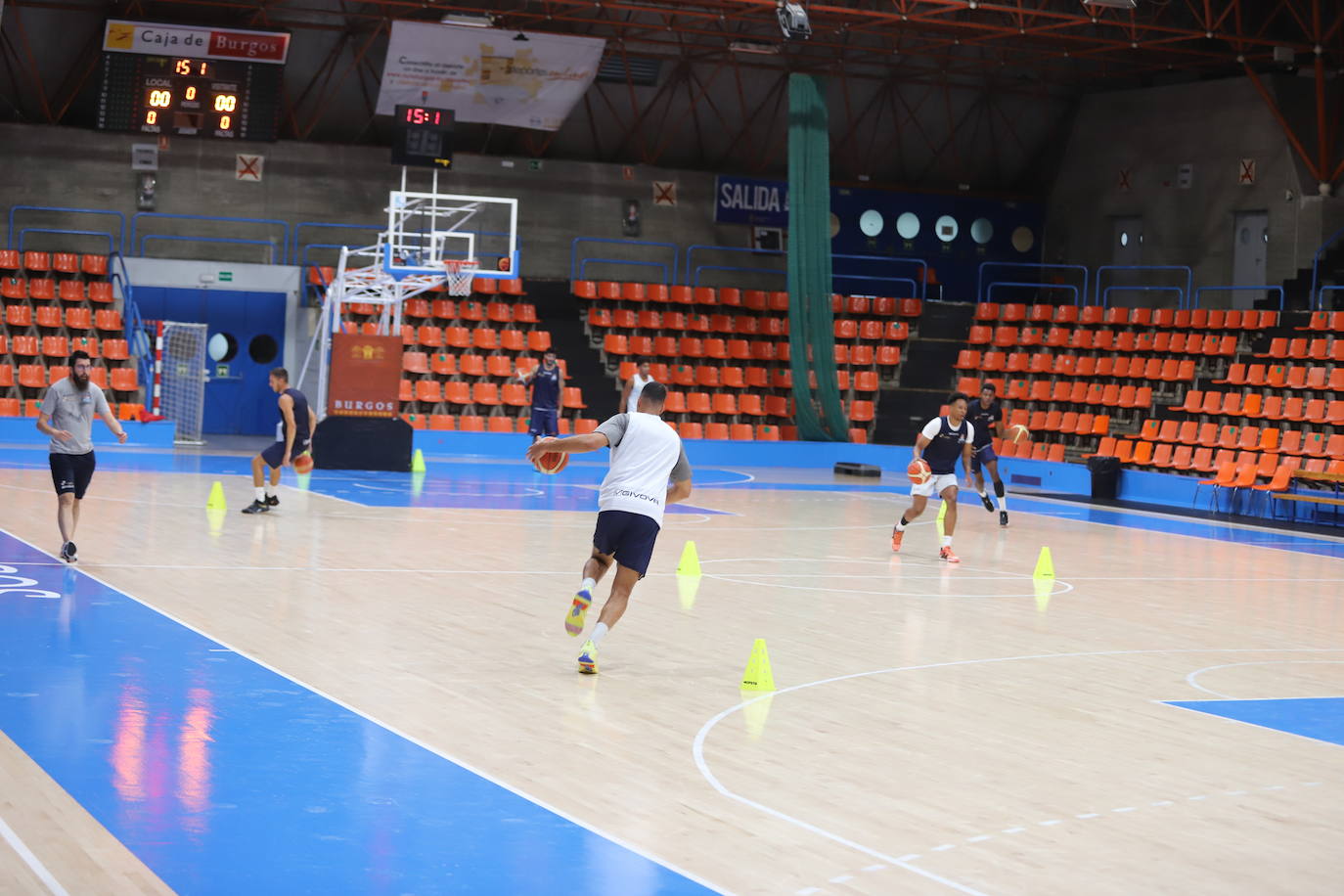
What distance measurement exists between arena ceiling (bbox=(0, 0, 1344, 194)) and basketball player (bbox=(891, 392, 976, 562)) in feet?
42.7

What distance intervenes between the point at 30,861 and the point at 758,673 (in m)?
5.03

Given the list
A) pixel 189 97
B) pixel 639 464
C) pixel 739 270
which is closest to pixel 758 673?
pixel 639 464

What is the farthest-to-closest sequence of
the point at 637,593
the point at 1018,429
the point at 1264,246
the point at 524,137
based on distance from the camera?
the point at 524,137
the point at 1264,246
the point at 1018,429
the point at 637,593

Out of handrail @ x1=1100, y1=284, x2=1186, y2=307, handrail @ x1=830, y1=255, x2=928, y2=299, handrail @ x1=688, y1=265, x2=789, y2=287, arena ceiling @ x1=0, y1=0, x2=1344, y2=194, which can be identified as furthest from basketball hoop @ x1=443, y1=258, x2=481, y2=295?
handrail @ x1=1100, y1=284, x2=1186, y2=307

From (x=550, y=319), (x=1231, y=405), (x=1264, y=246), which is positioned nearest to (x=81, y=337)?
(x=550, y=319)

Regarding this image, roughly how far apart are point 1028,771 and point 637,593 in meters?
6.23

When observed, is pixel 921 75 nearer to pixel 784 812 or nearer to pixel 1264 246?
pixel 1264 246

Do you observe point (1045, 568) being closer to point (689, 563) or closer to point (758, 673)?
point (689, 563)

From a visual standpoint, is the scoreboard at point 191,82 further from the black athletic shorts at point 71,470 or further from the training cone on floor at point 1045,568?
the training cone on floor at point 1045,568

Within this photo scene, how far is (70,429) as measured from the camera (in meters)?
13.6

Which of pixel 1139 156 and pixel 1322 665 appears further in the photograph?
pixel 1139 156

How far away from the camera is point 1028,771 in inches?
319

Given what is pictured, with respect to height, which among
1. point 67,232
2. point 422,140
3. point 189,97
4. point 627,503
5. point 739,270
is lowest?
point 627,503

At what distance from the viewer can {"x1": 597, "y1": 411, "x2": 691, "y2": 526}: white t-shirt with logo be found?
10.1 meters
